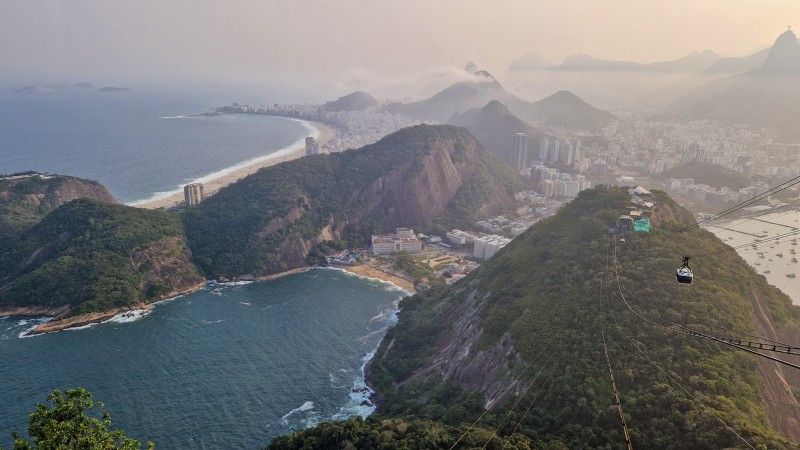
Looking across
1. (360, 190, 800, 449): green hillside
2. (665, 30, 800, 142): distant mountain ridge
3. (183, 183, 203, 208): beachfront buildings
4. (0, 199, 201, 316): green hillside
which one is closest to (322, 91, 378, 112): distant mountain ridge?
(665, 30, 800, 142): distant mountain ridge

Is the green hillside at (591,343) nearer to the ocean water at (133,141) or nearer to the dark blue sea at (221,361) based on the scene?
the dark blue sea at (221,361)

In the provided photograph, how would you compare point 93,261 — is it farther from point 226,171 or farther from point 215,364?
point 226,171

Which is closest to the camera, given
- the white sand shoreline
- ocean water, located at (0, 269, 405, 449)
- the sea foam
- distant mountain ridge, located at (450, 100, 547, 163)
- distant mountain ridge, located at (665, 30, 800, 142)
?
ocean water, located at (0, 269, 405, 449)

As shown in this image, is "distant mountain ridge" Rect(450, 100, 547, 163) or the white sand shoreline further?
"distant mountain ridge" Rect(450, 100, 547, 163)

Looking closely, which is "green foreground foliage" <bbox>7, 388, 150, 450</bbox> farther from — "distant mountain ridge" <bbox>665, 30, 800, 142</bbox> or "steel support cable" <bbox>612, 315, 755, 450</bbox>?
"distant mountain ridge" <bbox>665, 30, 800, 142</bbox>

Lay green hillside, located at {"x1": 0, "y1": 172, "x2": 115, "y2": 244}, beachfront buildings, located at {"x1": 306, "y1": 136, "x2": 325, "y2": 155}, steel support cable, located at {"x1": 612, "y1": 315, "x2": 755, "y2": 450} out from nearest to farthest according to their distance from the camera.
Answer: steel support cable, located at {"x1": 612, "y1": 315, "x2": 755, "y2": 450} < green hillside, located at {"x1": 0, "y1": 172, "x2": 115, "y2": 244} < beachfront buildings, located at {"x1": 306, "y1": 136, "x2": 325, "y2": 155}

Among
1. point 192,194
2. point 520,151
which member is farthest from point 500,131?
point 192,194

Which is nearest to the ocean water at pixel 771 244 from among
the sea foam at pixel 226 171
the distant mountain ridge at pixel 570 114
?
the sea foam at pixel 226 171
